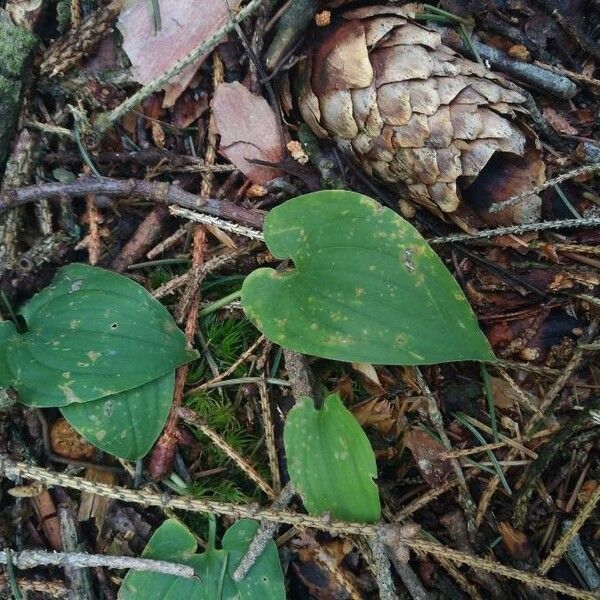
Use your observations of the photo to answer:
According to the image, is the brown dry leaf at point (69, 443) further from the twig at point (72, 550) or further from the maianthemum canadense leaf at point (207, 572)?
the maianthemum canadense leaf at point (207, 572)

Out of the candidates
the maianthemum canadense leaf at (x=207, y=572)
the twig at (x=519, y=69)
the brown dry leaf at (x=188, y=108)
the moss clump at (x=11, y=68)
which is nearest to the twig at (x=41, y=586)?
the maianthemum canadense leaf at (x=207, y=572)

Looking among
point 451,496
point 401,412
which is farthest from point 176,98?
point 451,496

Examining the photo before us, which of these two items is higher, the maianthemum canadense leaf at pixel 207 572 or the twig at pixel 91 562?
the twig at pixel 91 562

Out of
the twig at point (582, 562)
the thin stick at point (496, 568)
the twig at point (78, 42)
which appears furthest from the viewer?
the twig at point (78, 42)

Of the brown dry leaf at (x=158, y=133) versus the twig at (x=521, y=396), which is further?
the brown dry leaf at (x=158, y=133)

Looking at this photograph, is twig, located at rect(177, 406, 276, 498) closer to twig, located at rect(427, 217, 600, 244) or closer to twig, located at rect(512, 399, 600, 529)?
twig, located at rect(512, 399, 600, 529)

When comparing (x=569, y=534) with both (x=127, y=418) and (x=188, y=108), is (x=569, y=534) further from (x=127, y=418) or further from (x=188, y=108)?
(x=188, y=108)
